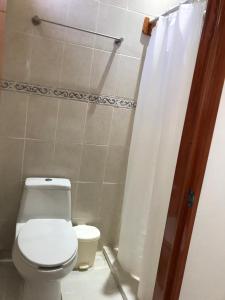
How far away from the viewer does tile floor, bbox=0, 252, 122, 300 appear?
184 centimetres

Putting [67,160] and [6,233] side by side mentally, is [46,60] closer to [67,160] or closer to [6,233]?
[67,160]

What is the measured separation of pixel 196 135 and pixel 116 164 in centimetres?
122

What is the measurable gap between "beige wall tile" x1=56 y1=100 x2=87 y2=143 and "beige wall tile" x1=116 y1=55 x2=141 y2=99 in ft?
1.04

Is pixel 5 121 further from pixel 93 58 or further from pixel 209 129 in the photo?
pixel 209 129

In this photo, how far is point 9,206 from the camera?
205 centimetres

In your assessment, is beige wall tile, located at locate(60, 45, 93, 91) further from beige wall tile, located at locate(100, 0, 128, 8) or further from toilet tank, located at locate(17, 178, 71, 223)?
toilet tank, located at locate(17, 178, 71, 223)

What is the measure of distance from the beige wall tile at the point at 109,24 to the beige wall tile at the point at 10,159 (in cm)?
92

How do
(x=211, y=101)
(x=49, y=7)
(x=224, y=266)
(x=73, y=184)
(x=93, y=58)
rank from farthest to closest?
(x=73, y=184)
(x=93, y=58)
(x=49, y=7)
(x=224, y=266)
(x=211, y=101)

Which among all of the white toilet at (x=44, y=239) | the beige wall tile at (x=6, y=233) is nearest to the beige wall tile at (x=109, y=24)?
the white toilet at (x=44, y=239)

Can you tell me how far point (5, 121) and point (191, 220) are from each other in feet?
4.60

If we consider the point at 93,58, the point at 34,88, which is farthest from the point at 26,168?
the point at 93,58

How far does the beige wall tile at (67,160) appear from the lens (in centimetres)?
208

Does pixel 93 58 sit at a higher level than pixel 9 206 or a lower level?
higher

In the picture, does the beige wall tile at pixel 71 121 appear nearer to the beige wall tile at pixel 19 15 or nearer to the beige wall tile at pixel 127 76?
the beige wall tile at pixel 127 76
